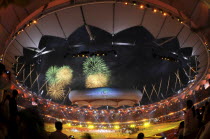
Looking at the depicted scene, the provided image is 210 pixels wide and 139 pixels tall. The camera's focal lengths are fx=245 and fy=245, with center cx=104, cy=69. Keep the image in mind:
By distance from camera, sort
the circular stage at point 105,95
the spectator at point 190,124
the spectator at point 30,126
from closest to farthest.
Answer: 1. the spectator at point 30,126
2. the spectator at point 190,124
3. the circular stage at point 105,95

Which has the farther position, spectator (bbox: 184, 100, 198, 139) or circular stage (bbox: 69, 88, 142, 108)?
circular stage (bbox: 69, 88, 142, 108)

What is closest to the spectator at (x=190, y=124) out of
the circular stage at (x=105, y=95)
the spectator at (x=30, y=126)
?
the spectator at (x=30, y=126)

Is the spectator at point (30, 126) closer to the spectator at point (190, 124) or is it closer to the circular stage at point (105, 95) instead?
the spectator at point (190, 124)

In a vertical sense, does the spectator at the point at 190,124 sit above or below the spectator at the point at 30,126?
below

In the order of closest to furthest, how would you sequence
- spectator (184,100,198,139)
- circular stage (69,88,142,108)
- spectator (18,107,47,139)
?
spectator (18,107,47,139), spectator (184,100,198,139), circular stage (69,88,142,108)

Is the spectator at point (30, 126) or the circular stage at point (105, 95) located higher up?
the circular stage at point (105, 95)

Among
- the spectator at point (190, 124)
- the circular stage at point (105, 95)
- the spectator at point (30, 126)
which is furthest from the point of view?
the circular stage at point (105, 95)

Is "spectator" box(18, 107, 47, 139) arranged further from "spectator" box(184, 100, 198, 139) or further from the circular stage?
the circular stage

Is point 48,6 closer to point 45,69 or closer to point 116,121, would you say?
point 116,121

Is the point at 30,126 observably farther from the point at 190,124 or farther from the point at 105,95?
the point at 105,95

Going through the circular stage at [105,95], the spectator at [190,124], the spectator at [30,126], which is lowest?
the spectator at [190,124]

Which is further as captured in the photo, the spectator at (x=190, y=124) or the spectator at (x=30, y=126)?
the spectator at (x=190, y=124)

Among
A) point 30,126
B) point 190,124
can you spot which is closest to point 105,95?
point 190,124

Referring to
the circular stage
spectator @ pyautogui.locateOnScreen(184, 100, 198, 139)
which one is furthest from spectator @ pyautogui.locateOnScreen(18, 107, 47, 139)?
the circular stage
